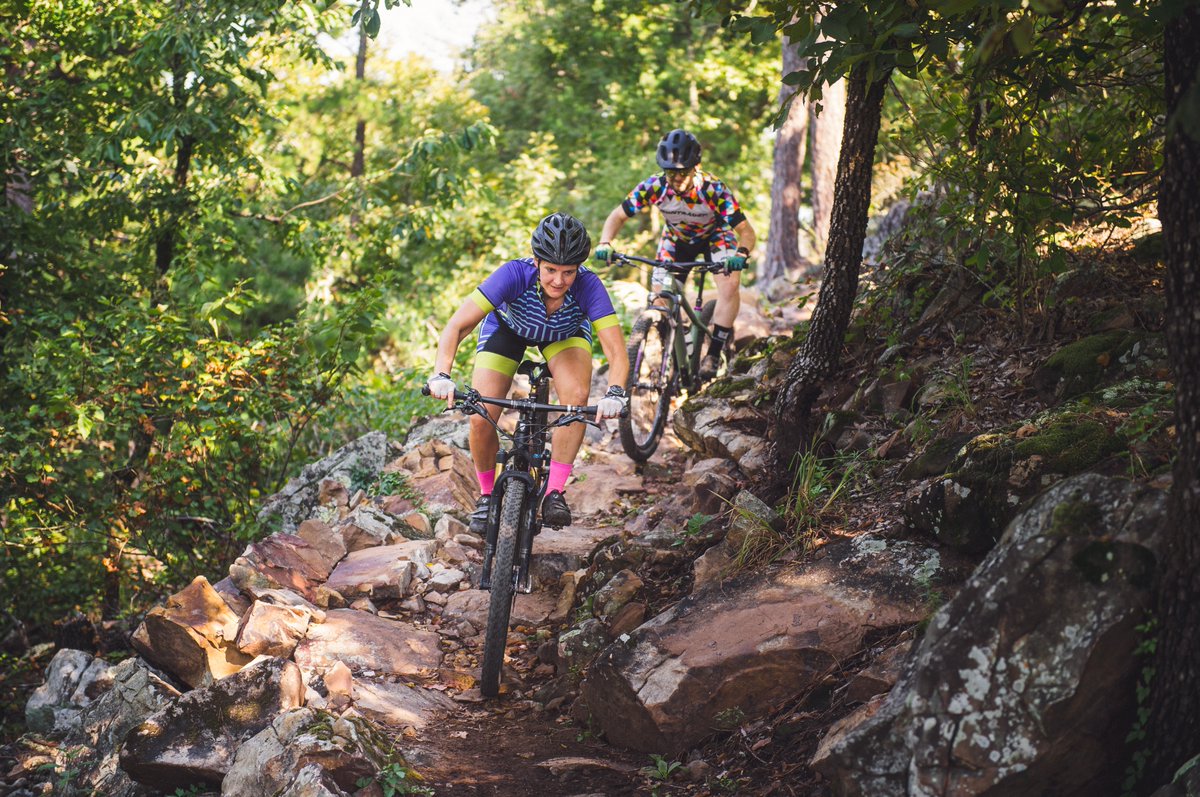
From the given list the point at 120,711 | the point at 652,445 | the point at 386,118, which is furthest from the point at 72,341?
the point at 386,118

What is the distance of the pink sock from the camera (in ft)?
18.1

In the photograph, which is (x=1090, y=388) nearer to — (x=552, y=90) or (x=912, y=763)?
(x=912, y=763)

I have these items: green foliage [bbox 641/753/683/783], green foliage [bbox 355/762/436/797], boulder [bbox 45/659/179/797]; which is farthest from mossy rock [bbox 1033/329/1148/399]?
boulder [bbox 45/659/179/797]

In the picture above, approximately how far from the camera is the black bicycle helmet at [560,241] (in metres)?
5.17

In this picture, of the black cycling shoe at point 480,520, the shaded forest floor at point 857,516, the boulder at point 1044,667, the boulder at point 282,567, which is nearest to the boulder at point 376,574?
the boulder at point 282,567

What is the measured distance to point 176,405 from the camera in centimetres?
821

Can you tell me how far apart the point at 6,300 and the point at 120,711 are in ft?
21.3

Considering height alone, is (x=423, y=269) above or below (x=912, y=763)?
above

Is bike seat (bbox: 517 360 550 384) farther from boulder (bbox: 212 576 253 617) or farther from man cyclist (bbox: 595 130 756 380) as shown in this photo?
boulder (bbox: 212 576 253 617)

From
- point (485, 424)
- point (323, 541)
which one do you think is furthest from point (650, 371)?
point (323, 541)

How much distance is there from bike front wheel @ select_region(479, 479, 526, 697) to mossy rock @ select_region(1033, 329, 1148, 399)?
2.94 m

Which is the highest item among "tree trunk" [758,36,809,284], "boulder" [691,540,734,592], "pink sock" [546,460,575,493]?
"tree trunk" [758,36,809,284]

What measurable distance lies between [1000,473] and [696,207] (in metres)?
4.58

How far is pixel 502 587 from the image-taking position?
4.89 meters
